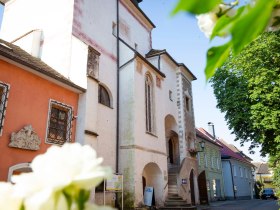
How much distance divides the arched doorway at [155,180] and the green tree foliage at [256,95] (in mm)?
6154

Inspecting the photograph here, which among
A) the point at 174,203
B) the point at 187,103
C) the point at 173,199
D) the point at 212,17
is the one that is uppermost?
the point at 187,103

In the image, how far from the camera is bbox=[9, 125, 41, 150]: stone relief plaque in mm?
9505

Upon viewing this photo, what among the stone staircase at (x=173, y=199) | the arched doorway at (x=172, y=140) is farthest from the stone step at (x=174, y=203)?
the arched doorway at (x=172, y=140)

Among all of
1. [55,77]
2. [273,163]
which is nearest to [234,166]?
[273,163]

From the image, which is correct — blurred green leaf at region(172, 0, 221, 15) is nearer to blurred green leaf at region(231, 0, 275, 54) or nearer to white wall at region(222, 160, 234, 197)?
blurred green leaf at region(231, 0, 275, 54)

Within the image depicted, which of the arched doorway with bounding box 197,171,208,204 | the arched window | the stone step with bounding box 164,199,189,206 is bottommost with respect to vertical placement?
the stone step with bounding box 164,199,189,206

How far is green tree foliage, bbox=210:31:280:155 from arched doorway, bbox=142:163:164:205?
6154 millimetres

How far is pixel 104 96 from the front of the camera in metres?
15.7

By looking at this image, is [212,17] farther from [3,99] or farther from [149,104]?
[149,104]

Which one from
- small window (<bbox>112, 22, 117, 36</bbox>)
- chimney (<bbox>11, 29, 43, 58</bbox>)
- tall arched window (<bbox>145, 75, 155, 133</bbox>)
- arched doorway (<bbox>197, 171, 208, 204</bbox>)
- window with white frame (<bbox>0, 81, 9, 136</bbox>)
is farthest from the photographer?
arched doorway (<bbox>197, 171, 208, 204</bbox>)

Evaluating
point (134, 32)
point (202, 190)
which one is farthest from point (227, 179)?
point (134, 32)

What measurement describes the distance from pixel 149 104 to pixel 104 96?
3.73 m

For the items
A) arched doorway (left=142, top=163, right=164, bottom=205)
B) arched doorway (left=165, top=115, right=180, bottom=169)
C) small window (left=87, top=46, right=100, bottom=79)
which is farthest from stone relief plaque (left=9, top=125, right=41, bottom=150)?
arched doorway (left=165, top=115, right=180, bottom=169)

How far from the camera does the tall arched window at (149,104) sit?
17656 millimetres
